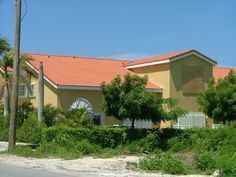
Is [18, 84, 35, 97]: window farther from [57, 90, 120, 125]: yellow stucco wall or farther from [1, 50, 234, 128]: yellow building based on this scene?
[57, 90, 120, 125]: yellow stucco wall

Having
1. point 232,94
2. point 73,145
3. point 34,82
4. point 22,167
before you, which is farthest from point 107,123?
point 22,167

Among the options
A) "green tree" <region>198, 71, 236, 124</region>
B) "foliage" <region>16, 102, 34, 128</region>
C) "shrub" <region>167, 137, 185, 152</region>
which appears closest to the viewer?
"shrub" <region>167, 137, 185, 152</region>

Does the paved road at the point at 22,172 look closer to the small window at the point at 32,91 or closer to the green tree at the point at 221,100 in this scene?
the green tree at the point at 221,100

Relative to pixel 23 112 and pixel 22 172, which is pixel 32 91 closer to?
pixel 23 112

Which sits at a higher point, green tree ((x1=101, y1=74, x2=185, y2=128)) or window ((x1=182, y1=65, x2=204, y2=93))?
window ((x1=182, y1=65, x2=204, y2=93))

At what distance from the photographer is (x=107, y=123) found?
129ft

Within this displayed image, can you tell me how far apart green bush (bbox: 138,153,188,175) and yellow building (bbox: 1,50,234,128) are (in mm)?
18867

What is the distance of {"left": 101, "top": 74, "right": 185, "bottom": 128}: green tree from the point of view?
1104 inches

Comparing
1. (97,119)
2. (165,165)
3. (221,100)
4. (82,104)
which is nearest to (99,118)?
(97,119)

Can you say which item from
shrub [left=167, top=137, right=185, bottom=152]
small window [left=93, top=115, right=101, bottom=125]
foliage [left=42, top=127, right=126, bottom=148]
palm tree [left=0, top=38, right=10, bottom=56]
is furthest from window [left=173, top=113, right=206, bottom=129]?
palm tree [left=0, top=38, right=10, bottom=56]

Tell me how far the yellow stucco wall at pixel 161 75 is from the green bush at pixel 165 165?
22.3 m

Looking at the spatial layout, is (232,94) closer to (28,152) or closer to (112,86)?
(112,86)

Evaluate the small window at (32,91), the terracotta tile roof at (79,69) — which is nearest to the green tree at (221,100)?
the terracotta tile roof at (79,69)

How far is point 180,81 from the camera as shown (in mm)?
42344
